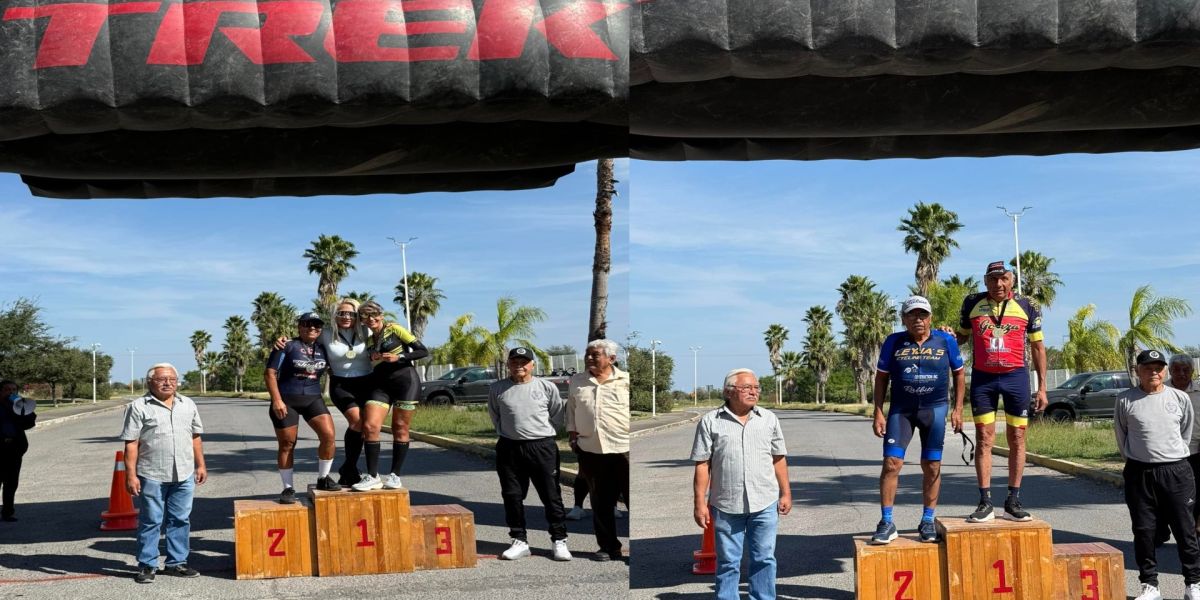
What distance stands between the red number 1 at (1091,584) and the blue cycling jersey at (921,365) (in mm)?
1136

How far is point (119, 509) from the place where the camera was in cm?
617

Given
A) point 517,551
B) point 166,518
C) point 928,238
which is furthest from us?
point 928,238

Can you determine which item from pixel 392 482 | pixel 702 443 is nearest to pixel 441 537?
pixel 392 482

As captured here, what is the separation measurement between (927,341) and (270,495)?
3971mm

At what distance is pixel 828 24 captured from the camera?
190 inches

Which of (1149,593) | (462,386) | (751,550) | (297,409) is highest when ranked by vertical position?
(462,386)

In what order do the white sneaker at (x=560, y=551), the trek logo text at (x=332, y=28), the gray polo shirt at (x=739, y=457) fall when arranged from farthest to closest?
the white sneaker at (x=560, y=551) < the gray polo shirt at (x=739, y=457) < the trek logo text at (x=332, y=28)

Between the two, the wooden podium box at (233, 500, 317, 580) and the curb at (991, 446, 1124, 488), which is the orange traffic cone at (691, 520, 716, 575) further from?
the curb at (991, 446, 1124, 488)

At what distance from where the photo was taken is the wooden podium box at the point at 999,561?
5.32 m

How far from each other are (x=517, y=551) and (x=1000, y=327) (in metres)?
3.12

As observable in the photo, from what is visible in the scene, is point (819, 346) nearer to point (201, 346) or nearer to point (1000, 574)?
point (1000, 574)

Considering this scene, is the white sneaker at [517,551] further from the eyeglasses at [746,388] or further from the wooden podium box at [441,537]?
the eyeglasses at [746,388]

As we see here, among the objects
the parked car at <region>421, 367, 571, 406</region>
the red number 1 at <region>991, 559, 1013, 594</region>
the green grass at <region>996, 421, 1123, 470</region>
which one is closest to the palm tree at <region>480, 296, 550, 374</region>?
the parked car at <region>421, 367, 571, 406</region>

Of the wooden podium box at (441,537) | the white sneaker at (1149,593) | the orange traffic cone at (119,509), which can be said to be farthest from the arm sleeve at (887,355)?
the orange traffic cone at (119,509)
